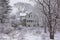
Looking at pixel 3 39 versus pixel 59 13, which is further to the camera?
pixel 59 13

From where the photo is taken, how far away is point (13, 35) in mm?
2348

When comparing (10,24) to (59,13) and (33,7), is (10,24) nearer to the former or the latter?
(33,7)

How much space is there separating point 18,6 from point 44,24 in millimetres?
690

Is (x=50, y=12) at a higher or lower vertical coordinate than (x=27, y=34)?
higher

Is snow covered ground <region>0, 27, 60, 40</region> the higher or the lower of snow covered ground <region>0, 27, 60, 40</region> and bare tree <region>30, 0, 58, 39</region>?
the lower

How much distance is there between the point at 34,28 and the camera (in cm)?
237

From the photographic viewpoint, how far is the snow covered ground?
233 centimetres

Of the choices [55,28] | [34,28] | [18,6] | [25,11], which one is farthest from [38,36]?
[18,6]

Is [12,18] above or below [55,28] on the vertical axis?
above

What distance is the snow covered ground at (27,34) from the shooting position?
7.65ft

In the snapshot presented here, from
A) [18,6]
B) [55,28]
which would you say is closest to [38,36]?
[55,28]

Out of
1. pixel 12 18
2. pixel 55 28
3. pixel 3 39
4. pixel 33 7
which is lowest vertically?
pixel 3 39

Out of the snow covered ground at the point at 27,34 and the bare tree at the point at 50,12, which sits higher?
the bare tree at the point at 50,12

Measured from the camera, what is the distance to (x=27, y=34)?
7.72 feet
